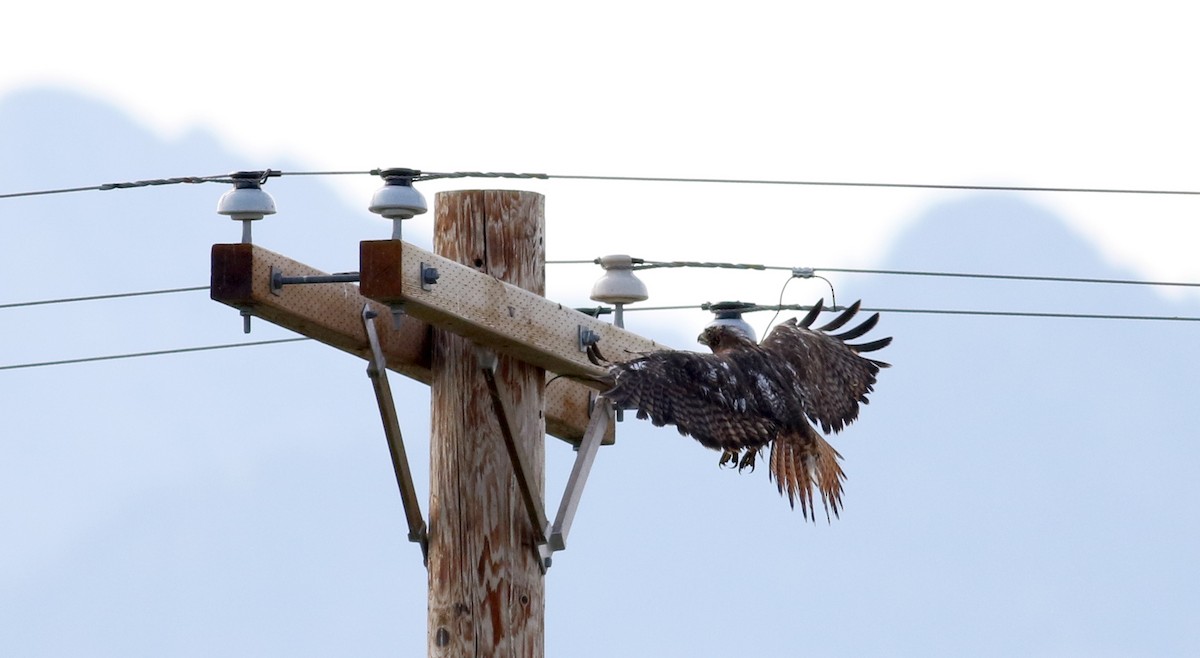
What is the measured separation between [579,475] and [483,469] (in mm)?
499

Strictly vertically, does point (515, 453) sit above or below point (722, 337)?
below

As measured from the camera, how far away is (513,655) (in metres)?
7.18

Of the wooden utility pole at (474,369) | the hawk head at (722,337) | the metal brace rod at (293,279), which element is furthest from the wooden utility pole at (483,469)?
the hawk head at (722,337)

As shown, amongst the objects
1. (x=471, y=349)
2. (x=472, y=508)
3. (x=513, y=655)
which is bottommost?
(x=513, y=655)

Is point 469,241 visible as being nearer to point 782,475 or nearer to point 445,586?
point 445,586

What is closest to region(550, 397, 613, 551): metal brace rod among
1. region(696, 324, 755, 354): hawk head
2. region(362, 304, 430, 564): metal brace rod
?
region(362, 304, 430, 564): metal brace rod

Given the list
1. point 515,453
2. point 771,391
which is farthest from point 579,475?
point 771,391

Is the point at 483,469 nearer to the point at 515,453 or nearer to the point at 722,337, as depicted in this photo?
the point at 515,453

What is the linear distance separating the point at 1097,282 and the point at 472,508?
3.81 meters

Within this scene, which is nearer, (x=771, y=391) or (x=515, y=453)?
(x=515, y=453)

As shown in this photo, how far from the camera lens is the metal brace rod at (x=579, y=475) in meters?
7.43

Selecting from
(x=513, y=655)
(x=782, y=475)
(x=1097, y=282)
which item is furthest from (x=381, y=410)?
(x=1097, y=282)

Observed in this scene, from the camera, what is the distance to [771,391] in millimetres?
8312

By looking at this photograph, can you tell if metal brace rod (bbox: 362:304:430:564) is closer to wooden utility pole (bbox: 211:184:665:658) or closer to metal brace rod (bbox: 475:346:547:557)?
wooden utility pole (bbox: 211:184:665:658)
